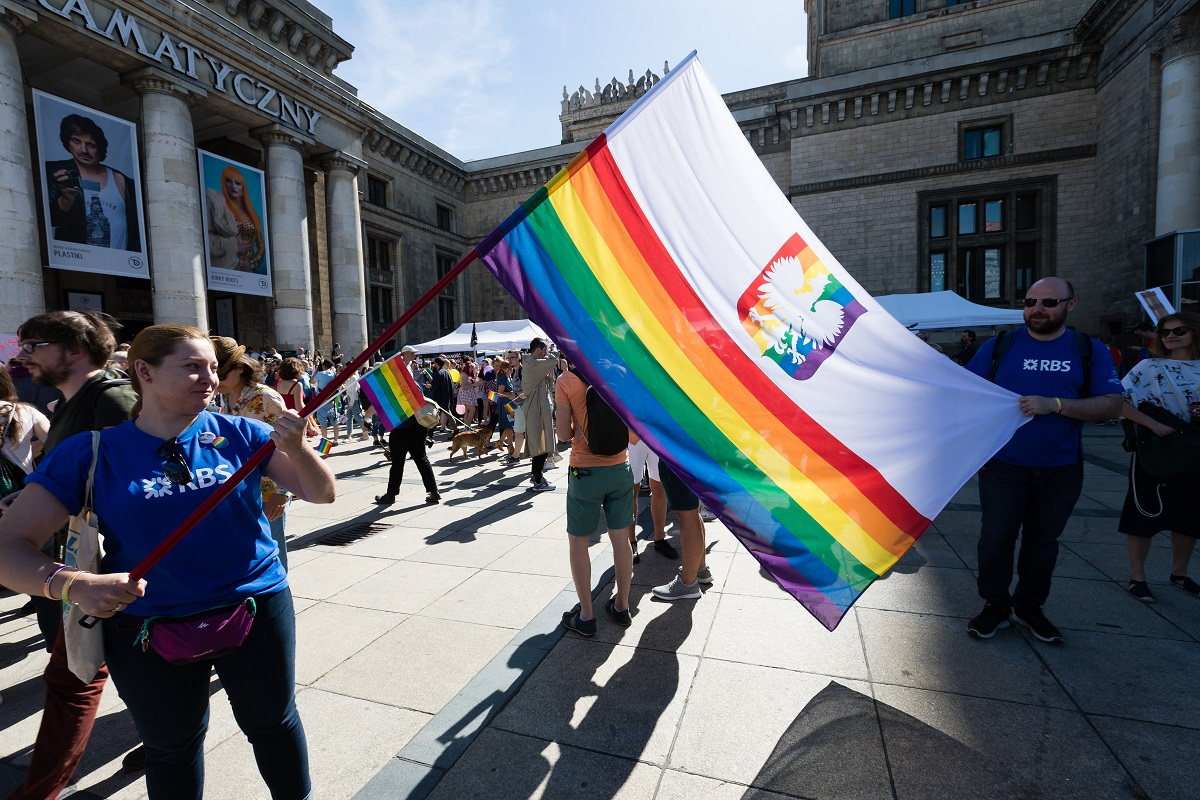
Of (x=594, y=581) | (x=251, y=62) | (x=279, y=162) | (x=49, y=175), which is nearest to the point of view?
(x=594, y=581)

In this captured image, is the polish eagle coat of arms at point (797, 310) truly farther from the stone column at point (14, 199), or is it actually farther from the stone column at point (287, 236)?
the stone column at point (287, 236)

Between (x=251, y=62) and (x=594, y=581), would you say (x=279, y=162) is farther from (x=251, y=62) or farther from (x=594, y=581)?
(x=594, y=581)

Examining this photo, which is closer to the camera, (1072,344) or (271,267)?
(1072,344)

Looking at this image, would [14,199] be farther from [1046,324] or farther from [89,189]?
[1046,324]

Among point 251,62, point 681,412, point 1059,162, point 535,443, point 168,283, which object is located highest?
point 251,62

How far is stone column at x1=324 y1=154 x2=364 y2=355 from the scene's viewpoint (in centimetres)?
2319

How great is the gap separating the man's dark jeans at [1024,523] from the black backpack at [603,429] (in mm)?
2181

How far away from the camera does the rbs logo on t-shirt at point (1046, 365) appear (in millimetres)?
3193

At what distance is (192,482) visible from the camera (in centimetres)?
171

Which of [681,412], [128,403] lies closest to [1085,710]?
[681,412]

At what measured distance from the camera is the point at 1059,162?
21.8 meters

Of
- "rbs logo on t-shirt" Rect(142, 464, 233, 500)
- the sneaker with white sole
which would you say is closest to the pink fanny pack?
"rbs logo on t-shirt" Rect(142, 464, 233, 500)

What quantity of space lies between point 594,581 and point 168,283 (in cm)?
1773

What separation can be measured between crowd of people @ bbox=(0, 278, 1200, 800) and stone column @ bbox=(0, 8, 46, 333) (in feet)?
38.6
